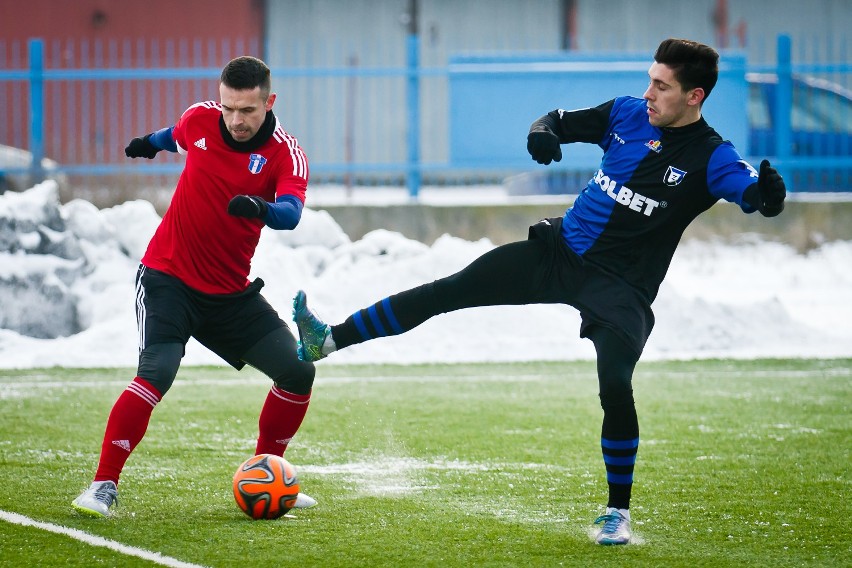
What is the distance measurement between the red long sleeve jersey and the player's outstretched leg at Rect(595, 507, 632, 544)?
1.99 metres

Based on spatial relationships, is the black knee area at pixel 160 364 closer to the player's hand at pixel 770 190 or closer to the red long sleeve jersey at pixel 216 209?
the red long sleeve jersey at pixel 216 209

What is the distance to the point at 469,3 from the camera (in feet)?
72.5

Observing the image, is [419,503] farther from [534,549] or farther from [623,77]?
[623,77]

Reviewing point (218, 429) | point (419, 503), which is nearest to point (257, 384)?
point (218, 429)

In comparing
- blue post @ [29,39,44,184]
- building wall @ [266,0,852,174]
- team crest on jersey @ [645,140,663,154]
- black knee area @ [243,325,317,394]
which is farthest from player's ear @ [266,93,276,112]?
building wall @ [266,0,852,174]

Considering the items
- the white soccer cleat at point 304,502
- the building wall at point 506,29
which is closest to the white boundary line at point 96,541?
the white soccer cleat at point 304,502

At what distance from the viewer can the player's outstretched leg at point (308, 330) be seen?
5656 mm

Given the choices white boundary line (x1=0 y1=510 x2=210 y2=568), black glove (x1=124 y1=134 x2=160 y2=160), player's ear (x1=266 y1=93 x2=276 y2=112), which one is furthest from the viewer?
black glove (x1=124 y1=134 x2=160 y2=160)

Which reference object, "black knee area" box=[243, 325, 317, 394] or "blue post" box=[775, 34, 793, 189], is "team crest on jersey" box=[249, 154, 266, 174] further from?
"blue post" box=[775, 34, 793, 189]

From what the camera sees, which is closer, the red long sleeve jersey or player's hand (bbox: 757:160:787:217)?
player's hand (bbox: 757:160:787:217)

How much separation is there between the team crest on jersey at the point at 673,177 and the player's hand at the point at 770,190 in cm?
40

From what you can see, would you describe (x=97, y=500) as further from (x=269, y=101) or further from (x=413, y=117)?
(x=413, y=117)

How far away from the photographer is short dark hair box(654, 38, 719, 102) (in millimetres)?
5371

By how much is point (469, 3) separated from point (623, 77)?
7438 millimetres
